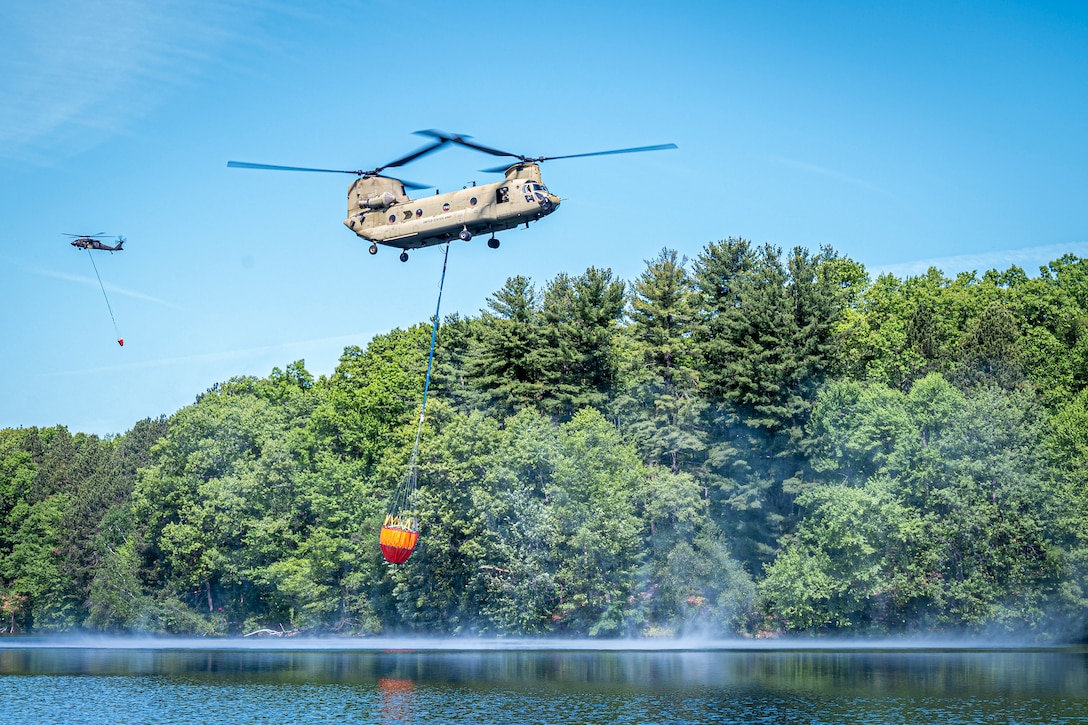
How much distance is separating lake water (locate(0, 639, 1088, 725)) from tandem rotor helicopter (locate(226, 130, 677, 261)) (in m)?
18.6

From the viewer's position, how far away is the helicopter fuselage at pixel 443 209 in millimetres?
45750

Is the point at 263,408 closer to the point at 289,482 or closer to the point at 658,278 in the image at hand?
the point at 289,482

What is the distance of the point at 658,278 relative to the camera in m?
82.6

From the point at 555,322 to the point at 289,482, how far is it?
22.9m

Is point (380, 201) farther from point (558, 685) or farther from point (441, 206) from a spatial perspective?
point (558, 685)

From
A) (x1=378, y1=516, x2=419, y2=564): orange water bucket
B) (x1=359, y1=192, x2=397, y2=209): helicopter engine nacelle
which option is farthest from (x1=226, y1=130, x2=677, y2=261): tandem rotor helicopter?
(x1=378, y1=516, x2=419, y2=564): orange water bucket

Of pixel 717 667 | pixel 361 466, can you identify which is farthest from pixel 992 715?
pixel 361 466

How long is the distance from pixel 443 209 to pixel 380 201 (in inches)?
155

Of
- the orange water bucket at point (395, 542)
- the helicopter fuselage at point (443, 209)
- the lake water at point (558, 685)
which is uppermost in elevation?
the helicopter fuselage at point (443, 209)

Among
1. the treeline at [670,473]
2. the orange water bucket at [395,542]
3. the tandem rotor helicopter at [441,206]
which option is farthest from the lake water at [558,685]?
the tandem rotor helicopter at [441,206]

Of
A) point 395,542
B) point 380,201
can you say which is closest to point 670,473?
point 395,542

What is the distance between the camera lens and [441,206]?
48031mm

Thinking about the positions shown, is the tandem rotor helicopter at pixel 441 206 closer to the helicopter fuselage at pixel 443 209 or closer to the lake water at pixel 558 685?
the helicopter fuselage at pixel 443 209

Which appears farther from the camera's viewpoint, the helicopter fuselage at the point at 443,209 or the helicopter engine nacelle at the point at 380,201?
the helicopter engine nacelle at the point at 380,201
